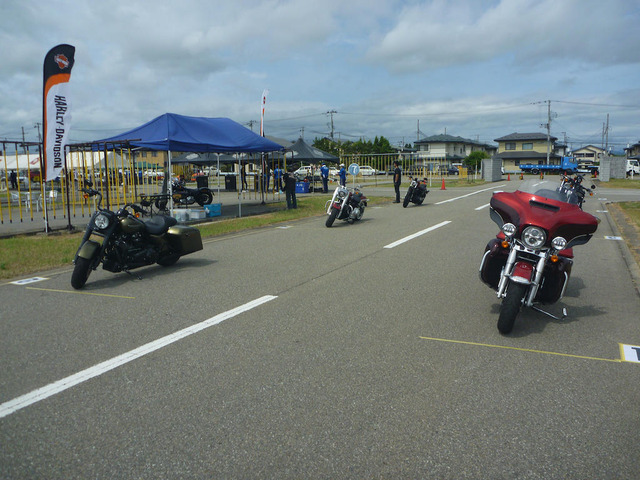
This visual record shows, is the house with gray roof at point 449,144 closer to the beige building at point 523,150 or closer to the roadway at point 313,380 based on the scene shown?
the beige building at point 523,150

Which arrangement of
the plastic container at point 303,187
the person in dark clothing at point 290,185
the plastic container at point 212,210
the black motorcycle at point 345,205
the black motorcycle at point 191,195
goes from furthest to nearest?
the plastic container at point 303,187 → the black motorcycle at point 191,195 → the person in dark clothing at point 290,185 → the plastic container at point 212,210 → the black motorcycle at point 345,205

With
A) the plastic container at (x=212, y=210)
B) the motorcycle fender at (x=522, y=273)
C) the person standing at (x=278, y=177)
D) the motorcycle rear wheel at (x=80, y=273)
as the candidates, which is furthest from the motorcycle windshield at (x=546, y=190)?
the person standing at (x=278, y=177)

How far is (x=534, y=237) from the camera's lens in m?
5.18

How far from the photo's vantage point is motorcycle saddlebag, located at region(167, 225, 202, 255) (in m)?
8.58

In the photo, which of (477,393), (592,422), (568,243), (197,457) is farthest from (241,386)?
(568,243)

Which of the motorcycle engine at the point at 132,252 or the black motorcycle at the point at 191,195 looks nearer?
the motorcycle engine at the point at 132,252

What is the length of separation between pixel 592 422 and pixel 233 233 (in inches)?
422

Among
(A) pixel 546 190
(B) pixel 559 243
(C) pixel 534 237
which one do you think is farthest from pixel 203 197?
(B) pixel 559 243

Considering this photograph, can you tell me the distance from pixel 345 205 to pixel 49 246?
24.2 feet

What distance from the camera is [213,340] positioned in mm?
4980

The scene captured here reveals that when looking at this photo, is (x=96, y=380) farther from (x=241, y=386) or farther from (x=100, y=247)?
(x=100, y=247)

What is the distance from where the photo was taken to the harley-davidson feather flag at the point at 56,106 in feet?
38.9

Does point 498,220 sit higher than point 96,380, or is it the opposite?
point 498,220

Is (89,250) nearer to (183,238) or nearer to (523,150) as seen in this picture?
(183,238)
